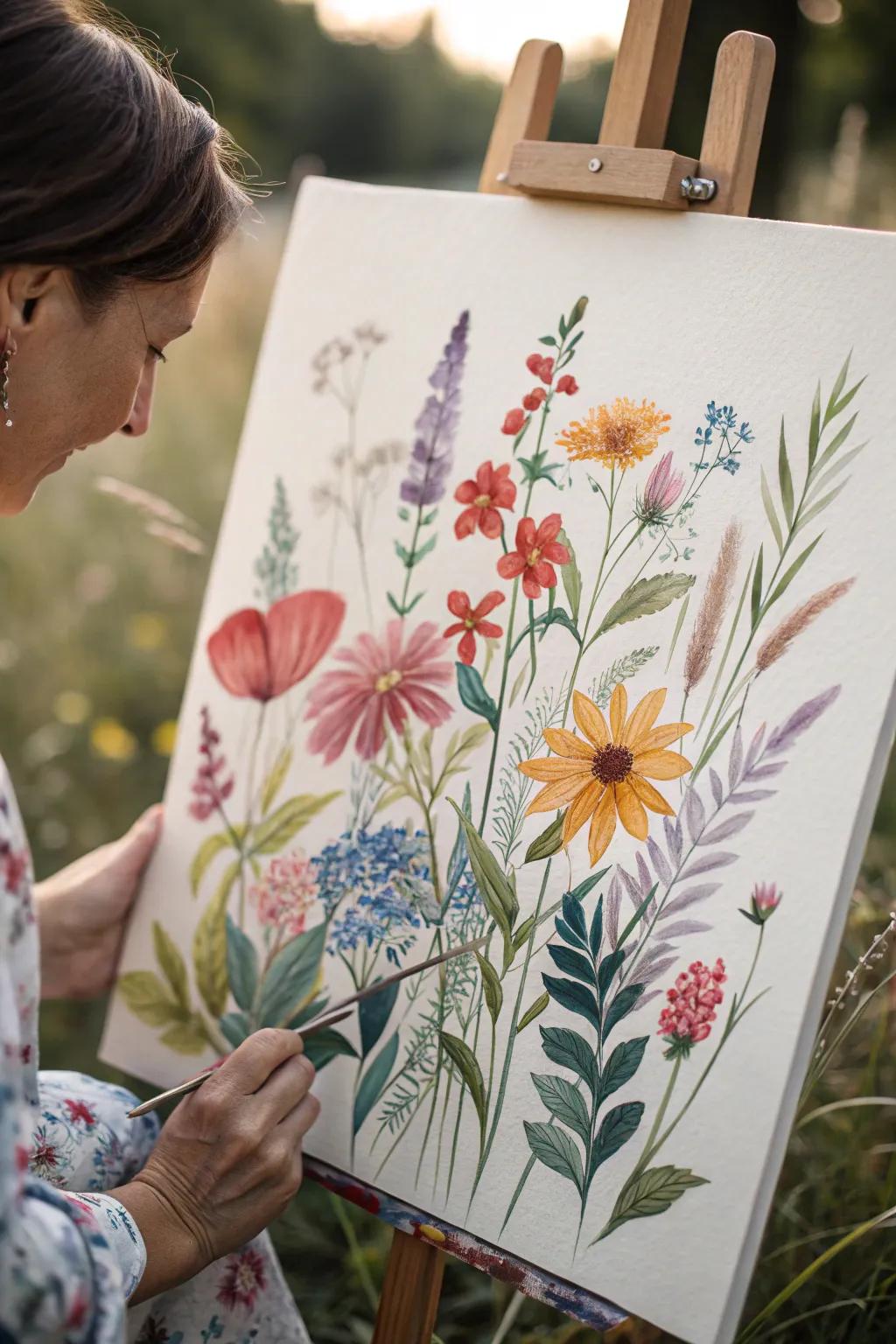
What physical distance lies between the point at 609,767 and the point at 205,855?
498 mm

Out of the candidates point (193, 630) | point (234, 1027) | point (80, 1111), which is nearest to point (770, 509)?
point (234, 1027)

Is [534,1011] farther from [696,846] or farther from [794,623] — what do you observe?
[794,623]

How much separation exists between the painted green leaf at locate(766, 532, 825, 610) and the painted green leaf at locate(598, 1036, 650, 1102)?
367mm

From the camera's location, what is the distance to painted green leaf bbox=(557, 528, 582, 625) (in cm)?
111

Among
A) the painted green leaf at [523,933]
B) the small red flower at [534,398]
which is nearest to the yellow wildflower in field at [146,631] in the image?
the small red flower at [534,398]

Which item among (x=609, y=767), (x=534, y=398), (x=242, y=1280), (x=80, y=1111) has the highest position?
(x=534, y=398)

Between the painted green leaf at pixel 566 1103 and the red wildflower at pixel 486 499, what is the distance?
49 centimetres

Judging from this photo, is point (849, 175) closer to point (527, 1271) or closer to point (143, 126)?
point (143, 126)

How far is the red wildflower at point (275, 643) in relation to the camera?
4.31 ft

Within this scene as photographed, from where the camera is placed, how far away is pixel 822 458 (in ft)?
3.27

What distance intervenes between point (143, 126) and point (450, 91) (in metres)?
11.5

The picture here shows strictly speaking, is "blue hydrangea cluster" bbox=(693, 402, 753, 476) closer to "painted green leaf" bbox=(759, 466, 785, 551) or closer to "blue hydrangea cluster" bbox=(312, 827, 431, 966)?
"painted green leaf" bbox=(759, 466, 785, 551)

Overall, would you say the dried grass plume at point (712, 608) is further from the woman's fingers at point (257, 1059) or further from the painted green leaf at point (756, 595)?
the woman's fingers at point (257, 1059)

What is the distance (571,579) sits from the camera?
1118 millimetres
